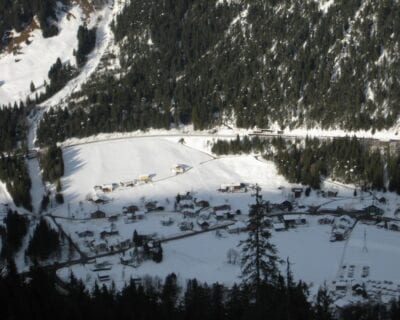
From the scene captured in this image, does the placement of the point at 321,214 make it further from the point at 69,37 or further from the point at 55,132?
the point at 69,37

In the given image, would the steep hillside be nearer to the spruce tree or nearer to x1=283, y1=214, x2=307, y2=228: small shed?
x1=283, y1=214, x2=307, y2=228: small shed

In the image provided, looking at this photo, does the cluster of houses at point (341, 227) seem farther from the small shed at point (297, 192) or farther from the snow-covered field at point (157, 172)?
the snow-covered field at point (157, 172)

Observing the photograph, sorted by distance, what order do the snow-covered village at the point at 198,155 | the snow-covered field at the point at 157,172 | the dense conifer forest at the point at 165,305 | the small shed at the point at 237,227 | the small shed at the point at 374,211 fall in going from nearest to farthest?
the dense conifer forest at the point at 165,305, the snow-covered village at the point at 198,155, the small shed at the point at 237,227, the small shed at the point at 374,211, the snow-covered field at the point at 157,172

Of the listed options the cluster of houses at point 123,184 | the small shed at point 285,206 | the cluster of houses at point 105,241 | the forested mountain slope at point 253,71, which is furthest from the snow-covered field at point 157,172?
the forested mountain slope at point 253,71

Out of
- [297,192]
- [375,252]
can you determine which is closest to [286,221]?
[297,192]

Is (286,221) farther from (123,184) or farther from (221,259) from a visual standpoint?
(123,184)

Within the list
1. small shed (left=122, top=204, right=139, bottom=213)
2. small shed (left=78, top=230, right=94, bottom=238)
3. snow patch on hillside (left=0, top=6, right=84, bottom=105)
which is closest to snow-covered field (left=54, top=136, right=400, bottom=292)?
small shed (left=78, top=230, right=94, bottom=238)
